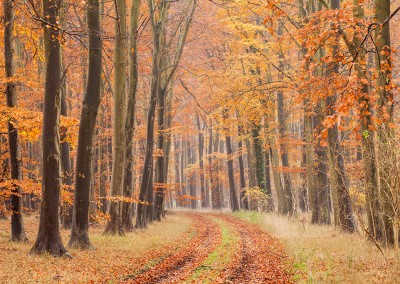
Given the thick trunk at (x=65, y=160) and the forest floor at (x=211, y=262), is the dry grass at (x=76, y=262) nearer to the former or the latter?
the forest floor at (x=211, y=262)

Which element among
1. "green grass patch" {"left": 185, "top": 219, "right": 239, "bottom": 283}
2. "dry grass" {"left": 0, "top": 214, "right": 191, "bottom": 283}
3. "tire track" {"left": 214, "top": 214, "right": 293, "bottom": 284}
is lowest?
"tire track" {"left": 214, "top": 214, "right": 293, "bottom": 284}

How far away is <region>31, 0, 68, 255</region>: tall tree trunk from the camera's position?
11.5 m

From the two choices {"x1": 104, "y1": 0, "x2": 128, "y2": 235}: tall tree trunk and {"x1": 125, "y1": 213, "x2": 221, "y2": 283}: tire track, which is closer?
{"x1": 125, "y1": 213, "x2": 221, "y2": 283}: tire track

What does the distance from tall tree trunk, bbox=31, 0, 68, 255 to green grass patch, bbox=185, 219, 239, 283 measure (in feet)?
13.0

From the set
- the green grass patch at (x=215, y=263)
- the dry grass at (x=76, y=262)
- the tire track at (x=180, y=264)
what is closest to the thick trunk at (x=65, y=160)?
the dry grass at (x=76, y=262)

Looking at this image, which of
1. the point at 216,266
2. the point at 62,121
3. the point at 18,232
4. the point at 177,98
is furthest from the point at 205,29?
the point at 216,266

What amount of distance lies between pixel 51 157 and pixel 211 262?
5.16 meters

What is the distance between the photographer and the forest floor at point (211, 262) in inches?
336


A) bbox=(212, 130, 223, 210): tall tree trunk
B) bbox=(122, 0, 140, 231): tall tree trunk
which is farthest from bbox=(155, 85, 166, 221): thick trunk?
bbox=(212, 130, 223, 210): tall tree trunk

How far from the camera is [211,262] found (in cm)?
1094

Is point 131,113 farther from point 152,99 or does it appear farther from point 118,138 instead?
point 152,99

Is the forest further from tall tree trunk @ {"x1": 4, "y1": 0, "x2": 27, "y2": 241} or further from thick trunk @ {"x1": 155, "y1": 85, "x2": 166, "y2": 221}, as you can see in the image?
thick trunk @ {"x1": 155, "y1": 85, "x2": 166, "y2": 221}

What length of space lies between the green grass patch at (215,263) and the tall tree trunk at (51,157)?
395 cm

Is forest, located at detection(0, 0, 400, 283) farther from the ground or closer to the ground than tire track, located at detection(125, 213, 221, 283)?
farther from the ground
